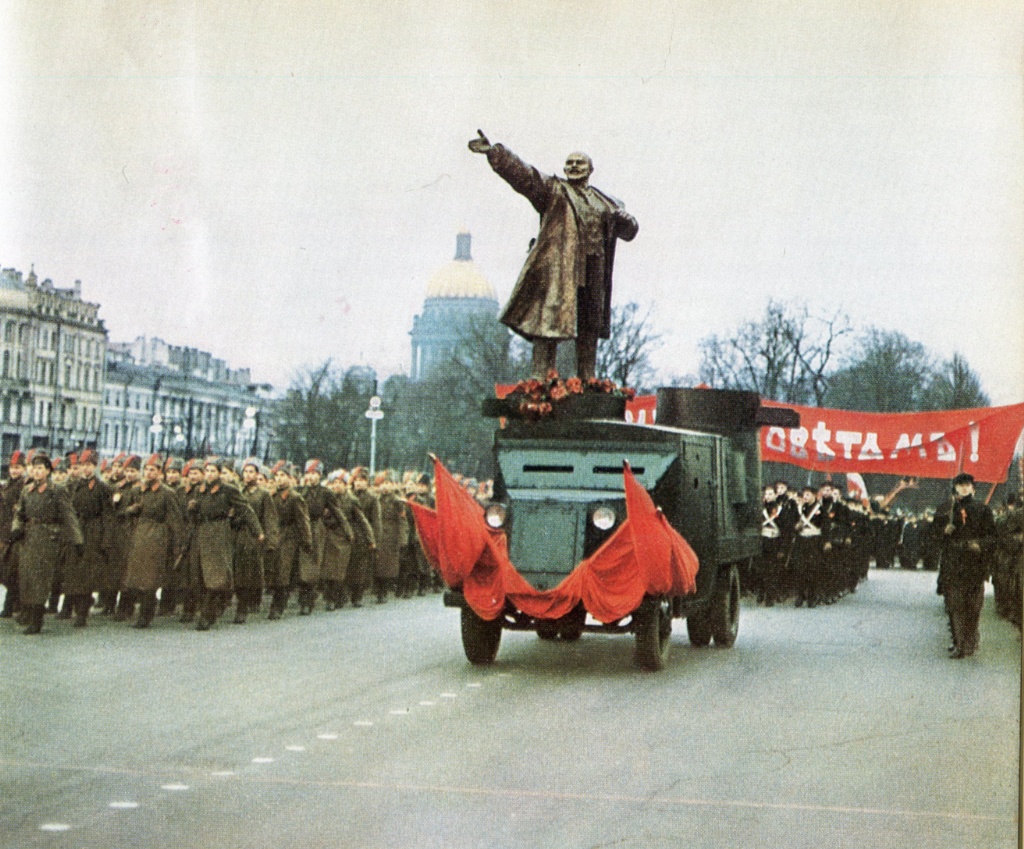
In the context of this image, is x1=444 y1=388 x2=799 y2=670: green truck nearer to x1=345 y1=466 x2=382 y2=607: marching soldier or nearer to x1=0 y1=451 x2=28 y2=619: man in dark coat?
x1=0 y1=451 x2=28 y2=619: man in dark coat

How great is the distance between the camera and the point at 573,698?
38.0 feet

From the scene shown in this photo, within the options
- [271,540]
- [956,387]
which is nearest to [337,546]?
[271,540]

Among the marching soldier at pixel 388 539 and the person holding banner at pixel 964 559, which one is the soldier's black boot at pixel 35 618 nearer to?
the marching soldier at pixel 388 539

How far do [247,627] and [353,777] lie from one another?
8.08 m

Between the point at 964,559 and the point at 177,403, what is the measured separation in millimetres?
6389

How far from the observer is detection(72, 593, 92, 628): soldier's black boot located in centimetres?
1611

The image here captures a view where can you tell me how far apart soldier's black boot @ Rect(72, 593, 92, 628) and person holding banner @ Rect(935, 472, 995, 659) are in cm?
843

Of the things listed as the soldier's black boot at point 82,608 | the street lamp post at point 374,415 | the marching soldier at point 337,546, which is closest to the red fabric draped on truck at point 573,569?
the street lamp post at point 374,415

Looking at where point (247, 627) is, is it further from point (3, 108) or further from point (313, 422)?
point (3, 108)

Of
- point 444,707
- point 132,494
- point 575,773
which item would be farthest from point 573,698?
point 132,494

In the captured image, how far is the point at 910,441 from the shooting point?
12078mm

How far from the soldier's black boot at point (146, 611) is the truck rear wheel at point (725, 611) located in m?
5.73

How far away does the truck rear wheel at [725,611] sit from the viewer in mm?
14906

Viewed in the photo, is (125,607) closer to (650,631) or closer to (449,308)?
(650,631)
